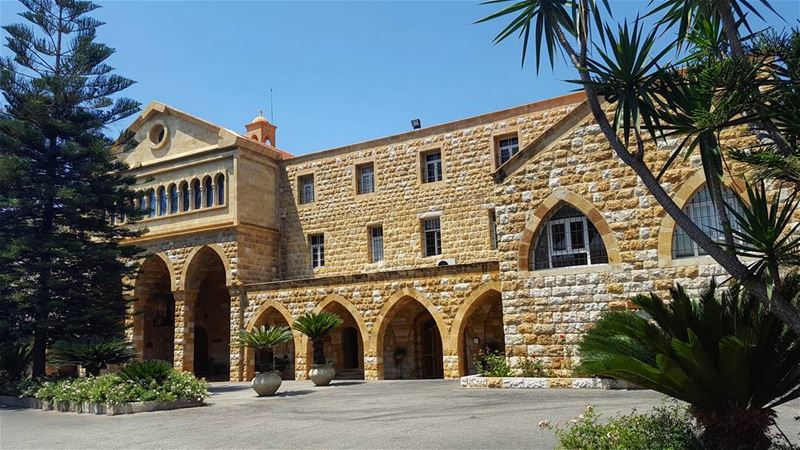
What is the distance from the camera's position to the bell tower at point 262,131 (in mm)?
27062

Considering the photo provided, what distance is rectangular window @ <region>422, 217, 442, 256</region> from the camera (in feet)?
65.6

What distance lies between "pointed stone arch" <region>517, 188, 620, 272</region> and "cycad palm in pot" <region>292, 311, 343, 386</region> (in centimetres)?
567

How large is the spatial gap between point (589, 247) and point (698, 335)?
24.5 ft

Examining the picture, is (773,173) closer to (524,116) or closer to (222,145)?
(524,116)

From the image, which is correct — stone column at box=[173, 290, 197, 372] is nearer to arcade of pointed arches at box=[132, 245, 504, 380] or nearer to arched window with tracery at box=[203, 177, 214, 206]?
arcade of pointed arches at box=[132, 245, 504, 380]

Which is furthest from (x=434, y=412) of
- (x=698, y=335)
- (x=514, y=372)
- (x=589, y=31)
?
(x=589, y=31)

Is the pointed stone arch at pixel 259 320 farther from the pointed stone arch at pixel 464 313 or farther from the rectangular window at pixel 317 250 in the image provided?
the pointed stone arch at pixel 464 313

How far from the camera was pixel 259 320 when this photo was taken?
20.6 meters

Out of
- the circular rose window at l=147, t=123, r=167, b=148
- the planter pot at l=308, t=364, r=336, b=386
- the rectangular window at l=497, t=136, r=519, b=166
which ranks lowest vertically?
the planter pot at l=308, t=364, r=336, b=386

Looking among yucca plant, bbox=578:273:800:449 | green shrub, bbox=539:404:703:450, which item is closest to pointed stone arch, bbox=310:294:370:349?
green shrub, bbox=539:404:703:450

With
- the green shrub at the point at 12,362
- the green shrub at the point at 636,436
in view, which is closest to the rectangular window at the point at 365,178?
the green shrub at the point at 12,362

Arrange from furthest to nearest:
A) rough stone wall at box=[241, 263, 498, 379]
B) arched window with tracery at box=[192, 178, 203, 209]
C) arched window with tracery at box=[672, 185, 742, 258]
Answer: arched window with tracery at box=[192, 178, 203, 209], rough stone wall at box=[241, 263, 498, 379], arched window with tracery at box=[672, 185, 742, 258]

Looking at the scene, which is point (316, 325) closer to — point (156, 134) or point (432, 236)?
point (432, 236)

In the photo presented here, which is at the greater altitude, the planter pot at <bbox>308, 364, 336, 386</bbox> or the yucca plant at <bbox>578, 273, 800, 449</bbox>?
the yucca plant at <bbox>578, 273, 800, 449</bbox>
